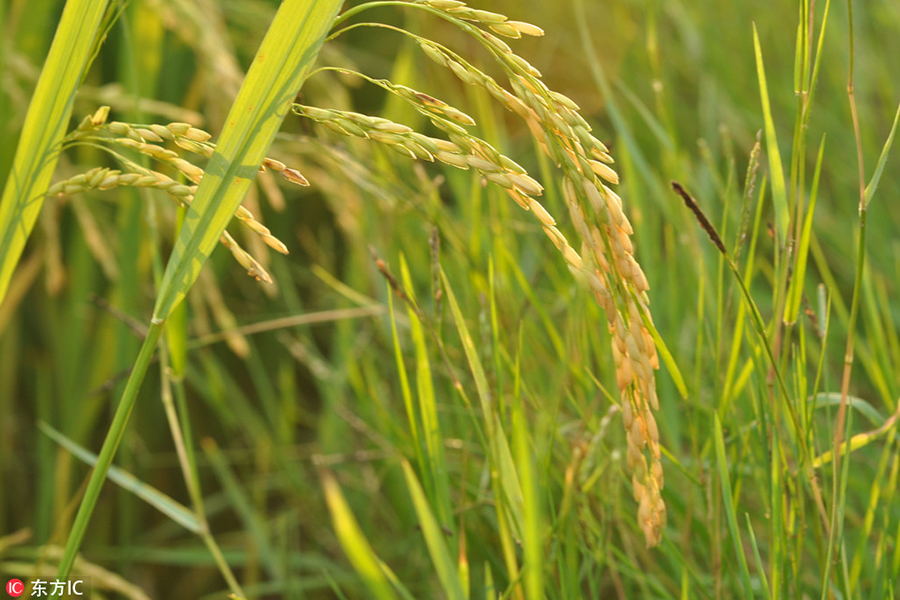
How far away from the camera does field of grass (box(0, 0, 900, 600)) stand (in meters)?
0.49

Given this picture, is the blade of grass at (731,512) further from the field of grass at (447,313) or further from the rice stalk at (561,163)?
the rice stalk at (561,163)

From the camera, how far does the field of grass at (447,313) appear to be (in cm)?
49

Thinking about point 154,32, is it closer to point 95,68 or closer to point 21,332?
point 95,68

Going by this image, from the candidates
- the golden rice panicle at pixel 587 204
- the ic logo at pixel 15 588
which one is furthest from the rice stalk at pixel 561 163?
the ic logo at pixel 15 588

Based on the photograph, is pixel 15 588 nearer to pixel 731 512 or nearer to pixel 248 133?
pixel 248 133

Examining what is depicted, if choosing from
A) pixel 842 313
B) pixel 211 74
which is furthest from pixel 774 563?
pixel 211 74

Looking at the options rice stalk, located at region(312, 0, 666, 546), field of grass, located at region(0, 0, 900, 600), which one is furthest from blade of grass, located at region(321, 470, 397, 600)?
rice stalk, located at region(312, 0, 666, 546)

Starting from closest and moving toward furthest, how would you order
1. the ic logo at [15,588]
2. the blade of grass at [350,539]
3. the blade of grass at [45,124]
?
the blade of grass at [350,539] < the blade of grass at [45,124] < the ic logo at [15,588]

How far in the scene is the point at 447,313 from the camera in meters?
1.24

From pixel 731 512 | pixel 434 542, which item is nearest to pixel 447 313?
pixel 731 512

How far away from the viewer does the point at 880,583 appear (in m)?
0.67

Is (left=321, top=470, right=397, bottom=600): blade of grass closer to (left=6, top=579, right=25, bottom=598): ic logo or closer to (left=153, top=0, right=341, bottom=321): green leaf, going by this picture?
(left=153, top=0, right=341, bottom=321): green leaf

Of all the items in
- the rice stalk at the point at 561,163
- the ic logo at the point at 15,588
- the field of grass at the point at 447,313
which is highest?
the rice stalk at the point at 561,163

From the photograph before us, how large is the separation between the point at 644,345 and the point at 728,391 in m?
0.28
